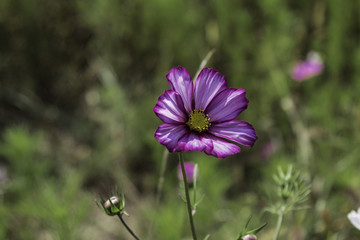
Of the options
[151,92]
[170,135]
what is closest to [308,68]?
[151,92]

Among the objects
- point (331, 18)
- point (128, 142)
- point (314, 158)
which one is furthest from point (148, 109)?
point (331, 18)

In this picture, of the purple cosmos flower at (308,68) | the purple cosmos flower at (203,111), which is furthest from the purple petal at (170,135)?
the purple cosmos flower at (308,68)

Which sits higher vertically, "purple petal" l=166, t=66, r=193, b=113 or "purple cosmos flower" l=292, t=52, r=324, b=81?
"purple cosmos flower" l=292, t=52, r=324, b=81

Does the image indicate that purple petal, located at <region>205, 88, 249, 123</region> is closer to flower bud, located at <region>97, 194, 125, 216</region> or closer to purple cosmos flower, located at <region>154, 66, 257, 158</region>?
purple cosmos flower, located at <region>154, 66, 257, 158</region>

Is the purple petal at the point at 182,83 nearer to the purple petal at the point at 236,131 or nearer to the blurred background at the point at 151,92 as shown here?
the purple petal at the point at 236,131

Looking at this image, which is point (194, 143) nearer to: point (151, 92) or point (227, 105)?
point (227, 105)

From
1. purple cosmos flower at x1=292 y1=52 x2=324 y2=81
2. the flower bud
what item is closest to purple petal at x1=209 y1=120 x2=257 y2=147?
the flower bud
